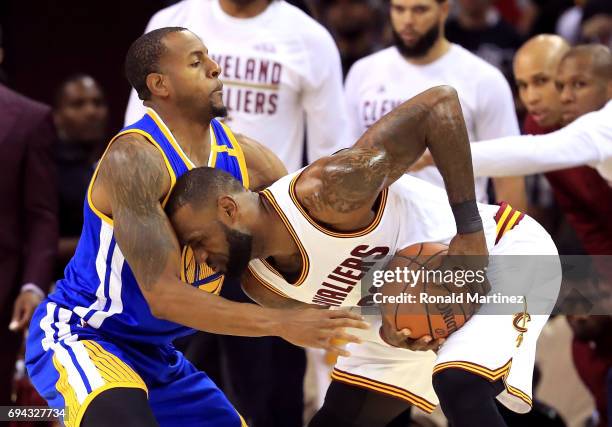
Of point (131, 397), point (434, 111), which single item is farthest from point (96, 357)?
point (434, 111)

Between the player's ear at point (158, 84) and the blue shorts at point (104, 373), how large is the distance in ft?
2.79

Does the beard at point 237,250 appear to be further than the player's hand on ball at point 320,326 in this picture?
Yes

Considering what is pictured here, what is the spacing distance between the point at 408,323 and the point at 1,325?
2.28 meters

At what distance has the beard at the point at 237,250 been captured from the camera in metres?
4.26

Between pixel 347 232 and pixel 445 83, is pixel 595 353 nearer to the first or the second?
pixel 445 83

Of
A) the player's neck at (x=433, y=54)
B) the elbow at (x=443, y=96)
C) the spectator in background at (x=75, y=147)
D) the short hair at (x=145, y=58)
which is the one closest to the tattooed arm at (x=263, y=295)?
the short hair at (x=145, y=58)

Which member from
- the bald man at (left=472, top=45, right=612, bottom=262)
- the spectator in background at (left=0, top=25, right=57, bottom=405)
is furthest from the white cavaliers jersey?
the spectator in background at (left=0, top=25, right=57, bottom=405)

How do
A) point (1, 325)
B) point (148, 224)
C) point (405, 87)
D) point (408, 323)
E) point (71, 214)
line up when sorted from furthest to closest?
point (71, 214) → point (405, 87) → point (1, 325) → point (408, 323) → point (148, 224)

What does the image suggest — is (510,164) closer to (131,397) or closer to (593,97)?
(593,97)

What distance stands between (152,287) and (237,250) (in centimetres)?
37

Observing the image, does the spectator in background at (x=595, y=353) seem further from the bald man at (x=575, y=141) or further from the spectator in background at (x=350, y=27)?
the spectator in background at (x=350, y=27)

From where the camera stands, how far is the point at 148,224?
13.3ft

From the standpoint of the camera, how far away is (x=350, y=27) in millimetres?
8609

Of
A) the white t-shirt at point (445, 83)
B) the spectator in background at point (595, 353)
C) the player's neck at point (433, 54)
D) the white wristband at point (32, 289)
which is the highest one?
the player's neck at point (433, 54)
